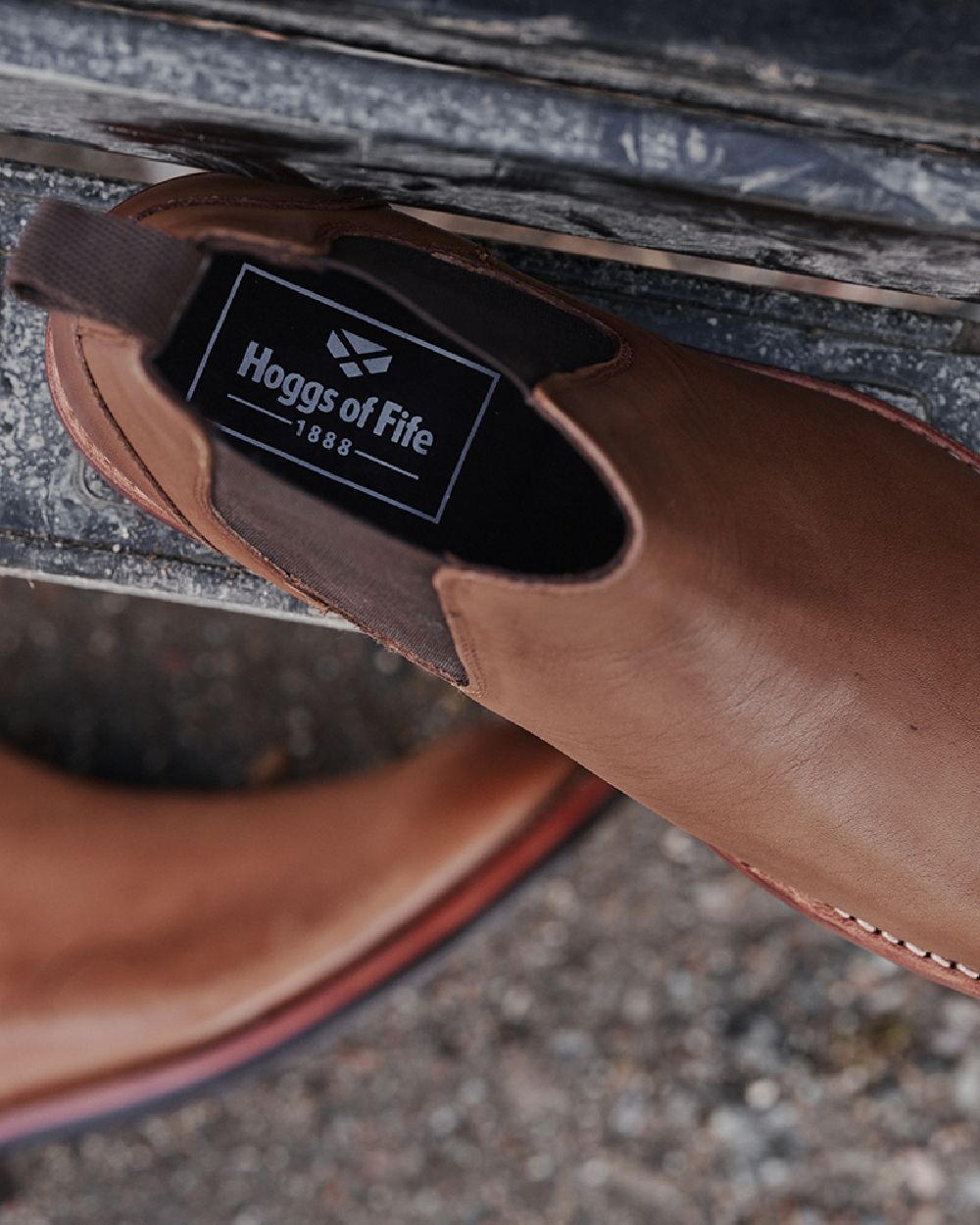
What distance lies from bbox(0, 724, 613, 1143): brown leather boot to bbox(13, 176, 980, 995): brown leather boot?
43cm

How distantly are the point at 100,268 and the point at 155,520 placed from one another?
1.28 feet

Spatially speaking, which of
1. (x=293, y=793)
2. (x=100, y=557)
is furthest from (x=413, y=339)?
(x=293, y=793)

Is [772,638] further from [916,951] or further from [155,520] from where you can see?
[155,520]

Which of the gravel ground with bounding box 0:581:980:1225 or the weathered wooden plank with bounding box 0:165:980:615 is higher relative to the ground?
the weathered wooden plank with bounding box 0:165:980:615

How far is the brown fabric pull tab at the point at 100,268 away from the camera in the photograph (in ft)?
2.20

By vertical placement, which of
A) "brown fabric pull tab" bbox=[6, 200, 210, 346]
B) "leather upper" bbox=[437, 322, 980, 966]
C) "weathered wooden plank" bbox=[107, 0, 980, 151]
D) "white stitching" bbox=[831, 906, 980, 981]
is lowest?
"white stitching" bbox=[831, 906, 980, 981]

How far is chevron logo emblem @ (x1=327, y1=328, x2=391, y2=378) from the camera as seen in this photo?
2.83 ft

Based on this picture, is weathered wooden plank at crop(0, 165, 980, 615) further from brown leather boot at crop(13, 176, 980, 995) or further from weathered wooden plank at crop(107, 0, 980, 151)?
weathered wooden plank at crop(107, 0, 980, 151)

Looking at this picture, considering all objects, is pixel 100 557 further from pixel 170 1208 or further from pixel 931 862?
pixel 170 1208

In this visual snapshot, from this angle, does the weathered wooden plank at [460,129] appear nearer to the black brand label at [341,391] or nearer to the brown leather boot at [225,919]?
the black brand label at [341,391]

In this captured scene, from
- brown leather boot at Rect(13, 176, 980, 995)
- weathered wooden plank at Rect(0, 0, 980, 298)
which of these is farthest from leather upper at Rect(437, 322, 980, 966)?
weathered wooden plank at Rect(0, 0, 980, 298)

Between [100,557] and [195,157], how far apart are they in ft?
1.21

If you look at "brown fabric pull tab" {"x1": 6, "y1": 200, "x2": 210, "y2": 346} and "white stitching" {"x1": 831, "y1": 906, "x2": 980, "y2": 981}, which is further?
"white stitching" {"x1": 831, "y1": 906, "x2": 980, "y2": 981}

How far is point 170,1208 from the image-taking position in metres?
1.55
